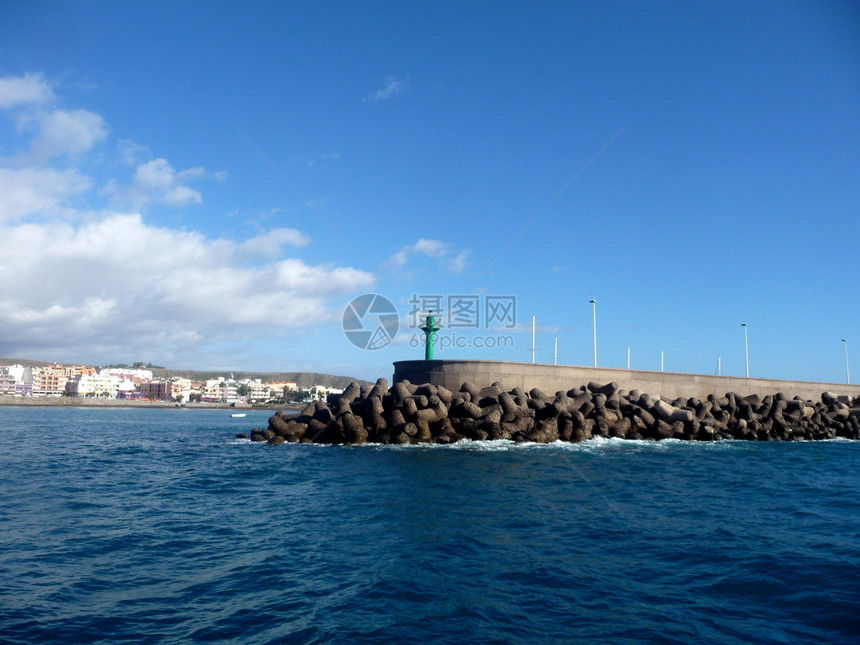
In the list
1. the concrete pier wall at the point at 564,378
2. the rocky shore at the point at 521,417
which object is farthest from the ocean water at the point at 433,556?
the concrete pier wall at the point at 564,378

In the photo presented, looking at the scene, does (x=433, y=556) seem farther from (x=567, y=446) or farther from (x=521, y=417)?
(x=521, y=417)

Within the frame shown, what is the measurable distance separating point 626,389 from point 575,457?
1242 centimetres

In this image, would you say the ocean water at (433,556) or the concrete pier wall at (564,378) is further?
the concrete pier wall at (564,378)

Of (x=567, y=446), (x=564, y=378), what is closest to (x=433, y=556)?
(x=567, y=446)

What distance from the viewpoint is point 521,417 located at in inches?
1046

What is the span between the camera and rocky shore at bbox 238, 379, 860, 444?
86.0 ft

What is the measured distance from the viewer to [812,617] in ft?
23.7

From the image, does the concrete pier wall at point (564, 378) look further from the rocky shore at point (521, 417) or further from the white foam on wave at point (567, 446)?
the white foam on wave at point (567, 446)

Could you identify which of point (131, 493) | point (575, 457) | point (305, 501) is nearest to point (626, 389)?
point (575, 457)

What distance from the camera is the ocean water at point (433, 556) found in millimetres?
6844

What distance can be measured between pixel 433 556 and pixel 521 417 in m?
17.6

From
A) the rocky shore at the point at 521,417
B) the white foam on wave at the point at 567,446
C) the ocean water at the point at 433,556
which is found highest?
the rocky shore at the point at 521,417

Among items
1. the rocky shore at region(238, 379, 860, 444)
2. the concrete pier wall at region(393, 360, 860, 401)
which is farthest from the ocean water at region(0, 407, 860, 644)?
the concrete pier wall at region(393, 360, 860, 401)

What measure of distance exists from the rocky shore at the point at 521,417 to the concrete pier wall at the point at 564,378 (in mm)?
723
